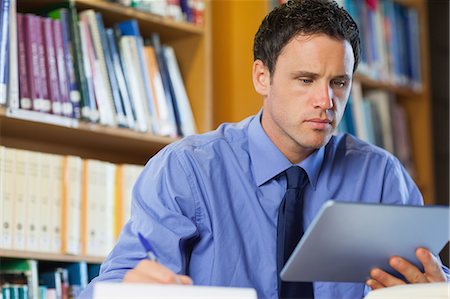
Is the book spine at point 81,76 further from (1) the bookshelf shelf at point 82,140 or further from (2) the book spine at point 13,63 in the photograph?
(2) the book spine at point 13,63

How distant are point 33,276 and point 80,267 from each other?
0.16 metres

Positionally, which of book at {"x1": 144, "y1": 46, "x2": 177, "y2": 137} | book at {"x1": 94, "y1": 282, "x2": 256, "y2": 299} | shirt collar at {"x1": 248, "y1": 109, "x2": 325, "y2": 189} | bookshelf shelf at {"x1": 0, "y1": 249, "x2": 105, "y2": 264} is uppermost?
book at {"x1": 144, "y1": 46, "x2": 177, "y2": 137}

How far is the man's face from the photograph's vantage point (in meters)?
1.81

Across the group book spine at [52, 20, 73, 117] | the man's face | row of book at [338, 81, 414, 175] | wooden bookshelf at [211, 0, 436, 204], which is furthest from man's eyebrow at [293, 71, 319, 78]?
row of book at [338, 81, 414, 175]

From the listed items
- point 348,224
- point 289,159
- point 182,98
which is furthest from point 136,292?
Answer: point 182,98

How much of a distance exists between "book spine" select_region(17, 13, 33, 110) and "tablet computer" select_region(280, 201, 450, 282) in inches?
44.2

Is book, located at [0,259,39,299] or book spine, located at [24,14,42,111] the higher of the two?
book spine, located at [24,14,42,111]

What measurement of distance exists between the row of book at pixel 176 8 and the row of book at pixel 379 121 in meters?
0.75

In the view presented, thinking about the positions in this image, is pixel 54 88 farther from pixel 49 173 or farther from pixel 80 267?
pixel 80 267

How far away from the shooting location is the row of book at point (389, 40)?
11.6 feet

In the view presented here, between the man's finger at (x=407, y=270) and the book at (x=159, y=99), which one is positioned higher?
the book at (x=159, y=99)

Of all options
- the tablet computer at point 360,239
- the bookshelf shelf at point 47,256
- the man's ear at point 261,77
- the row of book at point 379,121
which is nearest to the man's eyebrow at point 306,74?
the man's ear at point 261,77

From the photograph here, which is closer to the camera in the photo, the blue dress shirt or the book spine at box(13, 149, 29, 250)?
the blue dress shirt

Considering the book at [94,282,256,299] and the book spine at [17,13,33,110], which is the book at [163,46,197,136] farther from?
the book at [94,282,256,299]
